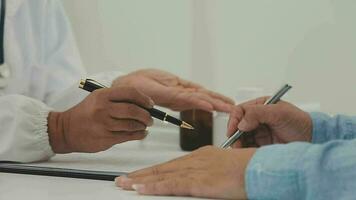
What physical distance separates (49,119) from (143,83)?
338 mm

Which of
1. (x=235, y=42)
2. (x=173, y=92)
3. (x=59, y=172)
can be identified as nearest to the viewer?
(x=59, y=172)

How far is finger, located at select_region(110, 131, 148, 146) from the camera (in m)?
0.91

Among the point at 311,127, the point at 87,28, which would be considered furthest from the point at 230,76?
the point at 311,127

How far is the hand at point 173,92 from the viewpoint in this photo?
1.13 metres

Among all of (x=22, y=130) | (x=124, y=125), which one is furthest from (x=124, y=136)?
(x=22, y=130)

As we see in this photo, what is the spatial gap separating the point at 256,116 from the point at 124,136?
23 centimetres

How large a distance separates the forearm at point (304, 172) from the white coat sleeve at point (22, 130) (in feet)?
1.38

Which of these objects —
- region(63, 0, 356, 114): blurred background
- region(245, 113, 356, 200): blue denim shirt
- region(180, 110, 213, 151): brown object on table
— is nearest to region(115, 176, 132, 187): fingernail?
region(245, 113, 356, 200): blue denim shirt

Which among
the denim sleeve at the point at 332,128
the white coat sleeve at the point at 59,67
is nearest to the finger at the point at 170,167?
the denim sleeve at the point at 332,128

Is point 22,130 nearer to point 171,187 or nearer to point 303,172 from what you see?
point 171,187

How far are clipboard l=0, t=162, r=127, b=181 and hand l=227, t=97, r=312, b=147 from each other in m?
0.23

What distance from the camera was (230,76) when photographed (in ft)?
4.91

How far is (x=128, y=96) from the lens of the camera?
0.87m

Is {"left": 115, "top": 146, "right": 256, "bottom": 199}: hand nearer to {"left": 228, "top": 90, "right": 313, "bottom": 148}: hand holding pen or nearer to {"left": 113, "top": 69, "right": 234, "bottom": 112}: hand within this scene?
{"left": 228, "top": 90, "right": 313, "bottom": 148}: hand holding pen
